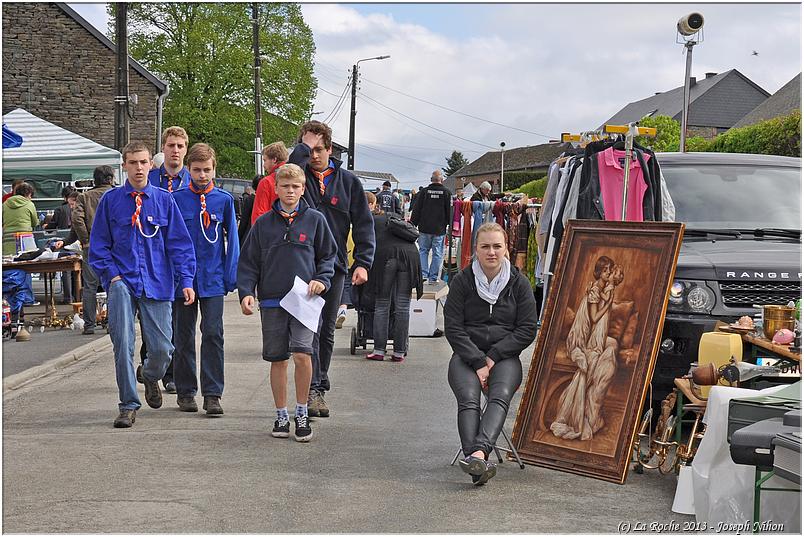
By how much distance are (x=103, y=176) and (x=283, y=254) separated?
6.16 m

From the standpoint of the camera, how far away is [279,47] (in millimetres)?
58688

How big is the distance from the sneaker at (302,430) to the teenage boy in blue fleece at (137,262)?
4.41 feet

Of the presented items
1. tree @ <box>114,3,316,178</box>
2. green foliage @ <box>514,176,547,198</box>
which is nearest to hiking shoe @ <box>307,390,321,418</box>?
green foliage @ <box>514,176,547,198</box>

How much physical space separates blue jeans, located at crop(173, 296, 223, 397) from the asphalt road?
0.24 m

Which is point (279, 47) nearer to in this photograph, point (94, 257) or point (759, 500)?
point (94, 257)

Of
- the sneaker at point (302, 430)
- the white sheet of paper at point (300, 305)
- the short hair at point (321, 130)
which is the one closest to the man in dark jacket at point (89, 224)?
the short hair at point (321, 130)

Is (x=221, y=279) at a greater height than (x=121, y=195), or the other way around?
(x=121, y=195)

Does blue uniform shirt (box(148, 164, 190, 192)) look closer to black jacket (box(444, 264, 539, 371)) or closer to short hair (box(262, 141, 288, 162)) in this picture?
short hair (box(262, 141, 288, 162))

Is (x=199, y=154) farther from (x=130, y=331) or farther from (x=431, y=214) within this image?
(x=431, y=214)

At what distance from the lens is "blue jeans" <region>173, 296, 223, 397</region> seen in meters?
8.73

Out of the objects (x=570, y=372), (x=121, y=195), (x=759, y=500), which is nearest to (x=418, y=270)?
(x=121, y=195)

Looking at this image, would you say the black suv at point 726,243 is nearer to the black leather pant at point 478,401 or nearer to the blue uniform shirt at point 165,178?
the black leather pant at point 478,401

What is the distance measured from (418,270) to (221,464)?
18.8ft

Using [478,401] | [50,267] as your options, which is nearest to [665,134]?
[50,267]
